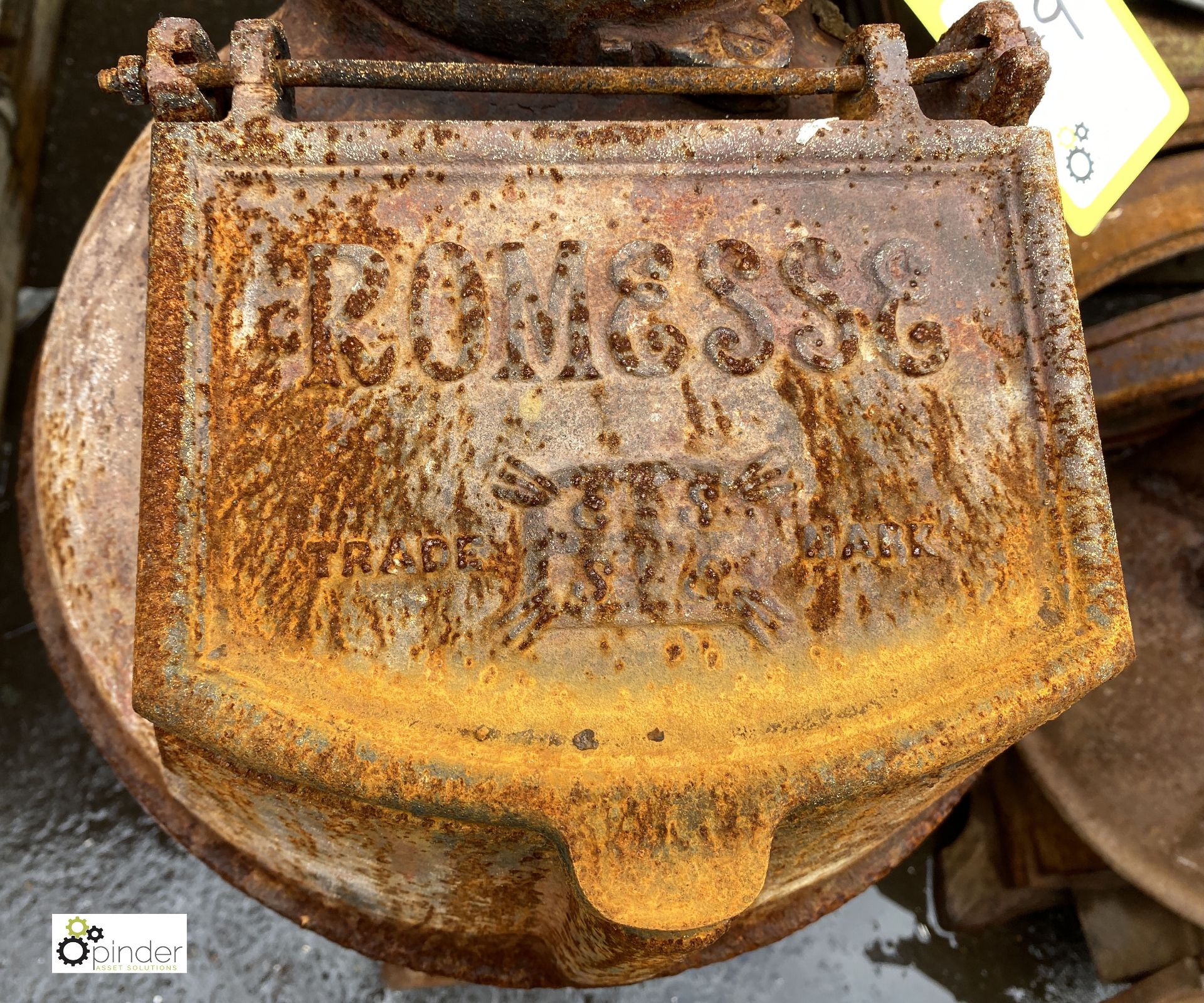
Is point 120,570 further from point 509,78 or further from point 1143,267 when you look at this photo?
point 1143,267

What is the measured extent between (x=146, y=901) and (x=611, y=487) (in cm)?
128

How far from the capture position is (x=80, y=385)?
96 centimetres

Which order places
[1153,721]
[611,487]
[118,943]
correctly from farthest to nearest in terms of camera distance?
[1153,721], [118,943], [611,487]

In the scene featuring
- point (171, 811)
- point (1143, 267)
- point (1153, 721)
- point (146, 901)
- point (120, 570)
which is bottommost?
point (146, 901)

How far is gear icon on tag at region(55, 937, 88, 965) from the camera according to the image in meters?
1.24

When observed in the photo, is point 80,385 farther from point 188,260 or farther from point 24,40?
point 24,40

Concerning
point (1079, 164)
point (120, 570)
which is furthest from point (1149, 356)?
point (120, 570)

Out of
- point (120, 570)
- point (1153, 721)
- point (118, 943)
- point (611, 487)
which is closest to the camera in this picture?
point (611, 487)

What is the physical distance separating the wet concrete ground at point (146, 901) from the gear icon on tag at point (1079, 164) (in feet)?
4.12

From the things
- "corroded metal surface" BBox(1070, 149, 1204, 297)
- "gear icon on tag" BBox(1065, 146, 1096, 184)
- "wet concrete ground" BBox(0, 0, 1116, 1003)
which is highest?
"gear icon on tag" BBox(1065, 146, 1096, 184)

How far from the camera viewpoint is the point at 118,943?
121 centimetres

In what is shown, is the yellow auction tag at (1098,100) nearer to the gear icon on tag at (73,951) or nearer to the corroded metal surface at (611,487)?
the corroded metal surface at (611,487)

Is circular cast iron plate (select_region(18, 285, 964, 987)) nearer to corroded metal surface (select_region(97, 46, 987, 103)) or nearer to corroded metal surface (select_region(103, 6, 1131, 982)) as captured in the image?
corroded metal surface (select_region(103, 6, 1131, 982))

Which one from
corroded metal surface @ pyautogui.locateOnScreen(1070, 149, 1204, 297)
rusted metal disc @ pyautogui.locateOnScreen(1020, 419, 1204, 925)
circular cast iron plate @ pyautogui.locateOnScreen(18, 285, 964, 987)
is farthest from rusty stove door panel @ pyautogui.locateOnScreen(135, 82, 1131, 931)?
rusted metal disc @ pyautogui.locateOnScreen(1020, 419, 1204, 925)
